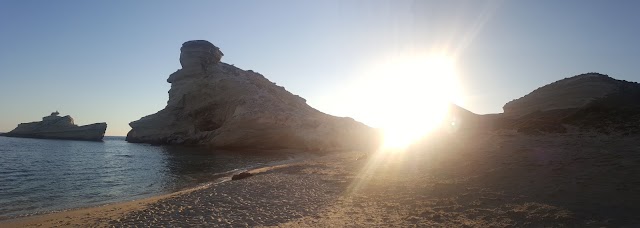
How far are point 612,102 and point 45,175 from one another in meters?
40.5

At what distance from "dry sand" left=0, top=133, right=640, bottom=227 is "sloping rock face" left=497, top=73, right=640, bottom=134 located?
295 centimetres

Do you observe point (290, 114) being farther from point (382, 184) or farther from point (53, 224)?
point (53, 224)

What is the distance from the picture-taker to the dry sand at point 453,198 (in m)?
10.6

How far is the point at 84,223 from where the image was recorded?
12.8 meters

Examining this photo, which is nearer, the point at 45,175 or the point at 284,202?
the point at 284,202

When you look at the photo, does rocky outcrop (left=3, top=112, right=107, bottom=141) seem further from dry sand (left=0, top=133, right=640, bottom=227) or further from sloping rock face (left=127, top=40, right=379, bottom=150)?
dry sand (left=0, top=133, right=640, bottom=227)

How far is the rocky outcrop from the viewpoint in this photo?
109 metres

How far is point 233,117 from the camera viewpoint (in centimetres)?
6366

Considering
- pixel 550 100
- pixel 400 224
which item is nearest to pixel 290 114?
pixel 550 100

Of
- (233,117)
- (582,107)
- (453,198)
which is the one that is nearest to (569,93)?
(582,107)

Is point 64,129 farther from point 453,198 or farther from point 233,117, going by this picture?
point 453,198

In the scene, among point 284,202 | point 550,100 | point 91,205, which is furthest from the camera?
point 550,100

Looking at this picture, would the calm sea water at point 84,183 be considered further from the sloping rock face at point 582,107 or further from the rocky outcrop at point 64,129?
the rocky outcrop at point 64,129

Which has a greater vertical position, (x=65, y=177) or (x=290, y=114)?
(x=290, y=114)
